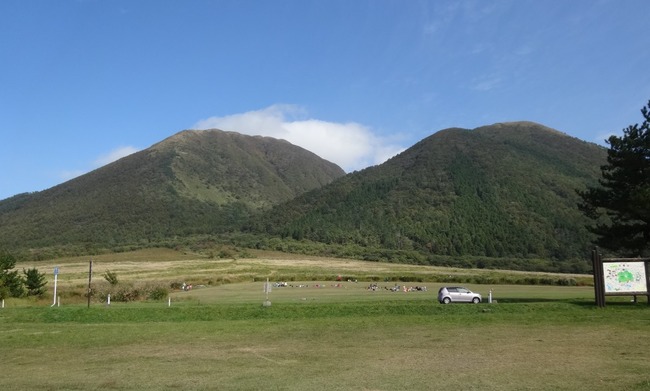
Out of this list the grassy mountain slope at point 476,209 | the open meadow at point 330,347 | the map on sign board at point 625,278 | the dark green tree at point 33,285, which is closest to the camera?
the open meadow at point 330,347

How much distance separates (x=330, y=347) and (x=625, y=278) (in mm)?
19480

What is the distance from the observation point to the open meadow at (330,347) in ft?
40.8

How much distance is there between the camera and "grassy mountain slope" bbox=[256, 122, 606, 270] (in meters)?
151

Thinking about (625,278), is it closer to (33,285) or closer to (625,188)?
(625,188)

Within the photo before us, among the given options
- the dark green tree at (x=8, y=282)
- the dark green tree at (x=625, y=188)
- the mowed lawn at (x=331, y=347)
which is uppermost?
the dark green tree at (x=625, y=188)

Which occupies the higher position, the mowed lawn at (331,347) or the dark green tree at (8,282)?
the dark green tree at (8,282)

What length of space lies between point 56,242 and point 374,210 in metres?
101

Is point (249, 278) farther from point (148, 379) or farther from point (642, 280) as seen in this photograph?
point (148, 379)

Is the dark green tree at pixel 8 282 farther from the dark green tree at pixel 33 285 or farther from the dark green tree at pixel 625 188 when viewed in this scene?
the dark green tree at pixel 625 188

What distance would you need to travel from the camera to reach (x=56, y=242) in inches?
6481

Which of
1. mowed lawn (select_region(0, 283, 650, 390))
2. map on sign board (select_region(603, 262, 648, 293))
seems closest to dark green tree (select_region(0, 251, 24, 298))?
mowed lawn (select_region(0, 283, 650, 390))

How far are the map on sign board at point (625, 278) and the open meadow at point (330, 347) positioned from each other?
1022 mm

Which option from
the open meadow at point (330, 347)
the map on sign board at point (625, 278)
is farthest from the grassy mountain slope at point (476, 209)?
the open meadow at point (330, 347)

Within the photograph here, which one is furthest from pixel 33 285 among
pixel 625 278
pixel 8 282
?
pixel 625 278
